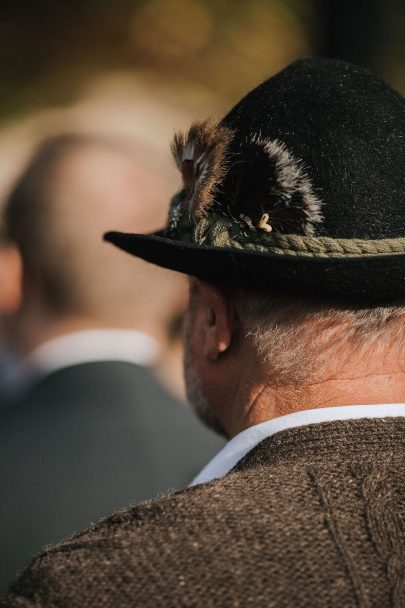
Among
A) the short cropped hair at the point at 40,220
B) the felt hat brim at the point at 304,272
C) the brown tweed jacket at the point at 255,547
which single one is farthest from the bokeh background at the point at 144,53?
the brown tweed jacket at the point at 255,547

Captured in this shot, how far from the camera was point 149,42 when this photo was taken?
5.27 metres

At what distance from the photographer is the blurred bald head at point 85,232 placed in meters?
2.98

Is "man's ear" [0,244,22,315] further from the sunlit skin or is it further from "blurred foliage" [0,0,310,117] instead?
"blurred foliage" [0,0,310,117]

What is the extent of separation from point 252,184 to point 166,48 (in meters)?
3.66

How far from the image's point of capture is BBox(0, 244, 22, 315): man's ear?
3.11m

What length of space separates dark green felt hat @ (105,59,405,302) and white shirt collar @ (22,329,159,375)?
38.7 inches

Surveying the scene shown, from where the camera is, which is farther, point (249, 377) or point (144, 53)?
point (144, 53)

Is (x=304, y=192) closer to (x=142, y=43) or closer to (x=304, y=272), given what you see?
(x=304, y=272)

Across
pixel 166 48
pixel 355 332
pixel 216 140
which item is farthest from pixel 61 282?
pixel 166 48

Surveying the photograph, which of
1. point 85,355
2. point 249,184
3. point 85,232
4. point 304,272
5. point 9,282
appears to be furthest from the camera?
point 9,282

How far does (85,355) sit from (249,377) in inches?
43.7

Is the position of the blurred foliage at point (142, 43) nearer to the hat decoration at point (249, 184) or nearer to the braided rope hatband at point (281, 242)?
the hat decoration at point (249, 184)

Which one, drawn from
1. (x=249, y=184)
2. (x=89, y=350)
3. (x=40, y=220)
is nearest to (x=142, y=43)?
(x=40, y=220)

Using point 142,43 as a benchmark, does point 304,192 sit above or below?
below
